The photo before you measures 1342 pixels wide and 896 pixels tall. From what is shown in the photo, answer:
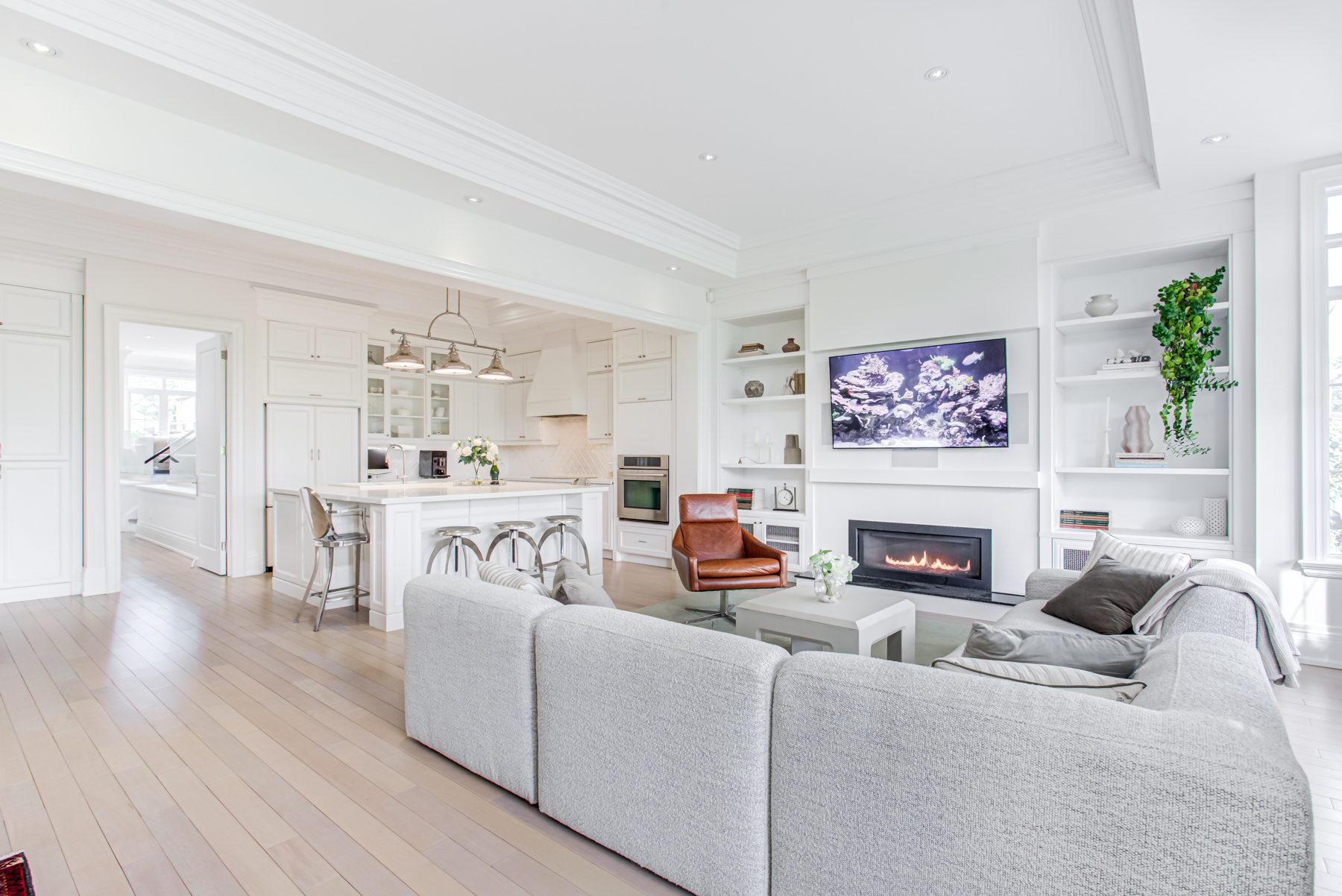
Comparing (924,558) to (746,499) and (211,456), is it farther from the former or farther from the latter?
(211,456)

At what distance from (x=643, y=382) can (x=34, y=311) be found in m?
4.96

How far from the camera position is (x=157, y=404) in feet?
36.4

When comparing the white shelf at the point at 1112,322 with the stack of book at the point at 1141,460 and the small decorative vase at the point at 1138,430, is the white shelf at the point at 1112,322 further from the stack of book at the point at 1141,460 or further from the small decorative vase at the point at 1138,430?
the stack of book at the point at 1141,460

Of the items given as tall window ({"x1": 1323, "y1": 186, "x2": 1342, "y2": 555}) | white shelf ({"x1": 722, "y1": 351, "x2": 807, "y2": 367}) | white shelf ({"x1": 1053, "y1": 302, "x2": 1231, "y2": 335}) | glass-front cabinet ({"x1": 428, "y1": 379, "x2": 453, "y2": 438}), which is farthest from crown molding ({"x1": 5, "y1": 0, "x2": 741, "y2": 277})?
glass-front cabinet ({"x1": 428, "y1": 379, "x2": 453, "y2": 438})

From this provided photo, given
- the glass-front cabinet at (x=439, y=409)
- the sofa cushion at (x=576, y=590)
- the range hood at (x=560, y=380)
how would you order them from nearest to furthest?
1. the sofa cushion at (x=576, y=590)
2. the range hood at (x=560, y=380)
3. the glass-front cabinet at (x=439, y=409)

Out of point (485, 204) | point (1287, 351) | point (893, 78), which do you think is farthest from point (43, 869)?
point (1287, 351)

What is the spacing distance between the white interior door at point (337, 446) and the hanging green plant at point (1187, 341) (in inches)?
273

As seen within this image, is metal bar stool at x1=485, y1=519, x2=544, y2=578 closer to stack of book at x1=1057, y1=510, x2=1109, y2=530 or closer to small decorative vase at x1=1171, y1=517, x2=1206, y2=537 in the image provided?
stack of book at x1=1057, y1=510, x2=1109, y2=530

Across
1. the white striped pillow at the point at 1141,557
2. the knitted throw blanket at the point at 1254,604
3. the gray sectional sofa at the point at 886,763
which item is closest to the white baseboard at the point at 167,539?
the gray sectional sofa at the point at 886,763

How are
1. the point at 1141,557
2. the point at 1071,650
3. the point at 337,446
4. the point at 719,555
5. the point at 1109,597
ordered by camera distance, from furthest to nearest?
the point at 337,446 → the point at 719,555 → the point at 1141,557 → the point at 1109,597 → the point at 1071,650

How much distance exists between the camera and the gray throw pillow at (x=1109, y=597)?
266cm

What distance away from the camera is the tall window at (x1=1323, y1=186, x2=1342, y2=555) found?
3.61 m

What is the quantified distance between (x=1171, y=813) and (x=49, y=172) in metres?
4.16

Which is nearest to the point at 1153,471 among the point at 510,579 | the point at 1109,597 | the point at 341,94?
the point at 1109,597
